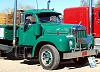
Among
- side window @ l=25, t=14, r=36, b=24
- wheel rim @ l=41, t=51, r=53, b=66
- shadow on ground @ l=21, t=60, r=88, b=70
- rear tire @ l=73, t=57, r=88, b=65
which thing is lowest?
shadow on ground @ l=21, t=60, r=88, b=70

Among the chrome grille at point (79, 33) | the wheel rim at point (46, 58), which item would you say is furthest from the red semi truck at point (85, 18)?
the wheel rim at point (46, 58)

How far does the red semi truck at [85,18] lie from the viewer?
1725 cm

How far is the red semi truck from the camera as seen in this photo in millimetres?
17250

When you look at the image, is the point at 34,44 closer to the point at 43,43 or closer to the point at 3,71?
the point at 43,43

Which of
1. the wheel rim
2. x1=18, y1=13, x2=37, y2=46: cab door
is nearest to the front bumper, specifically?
the wheel rim

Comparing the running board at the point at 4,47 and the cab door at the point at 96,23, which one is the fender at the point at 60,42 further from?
the cab door at the point at 96,23

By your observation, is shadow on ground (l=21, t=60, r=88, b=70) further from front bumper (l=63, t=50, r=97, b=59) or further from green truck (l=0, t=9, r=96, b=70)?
front bumper (l=63, t=50, r=97, b=59)

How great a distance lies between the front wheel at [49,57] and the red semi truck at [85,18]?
4.85m

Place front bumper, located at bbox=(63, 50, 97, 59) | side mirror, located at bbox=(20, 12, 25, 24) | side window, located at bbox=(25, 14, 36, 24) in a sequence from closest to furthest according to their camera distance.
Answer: front bumper, located at bbox=(63, 50, 97, 59) → side window, located at bbox=(25, 14, 36, 24) → side mirror, located at bbox=(20, 12, 25, 24)

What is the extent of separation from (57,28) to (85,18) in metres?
5.08

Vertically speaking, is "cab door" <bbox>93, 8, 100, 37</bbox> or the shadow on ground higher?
"cab door" <bbox>93, 8, 100, 37</bbox>

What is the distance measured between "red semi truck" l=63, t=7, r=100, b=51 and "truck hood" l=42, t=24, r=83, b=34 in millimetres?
4297

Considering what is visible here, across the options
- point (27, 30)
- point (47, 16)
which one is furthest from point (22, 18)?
point (47, 16)

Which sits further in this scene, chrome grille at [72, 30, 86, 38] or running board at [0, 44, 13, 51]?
running board at [0, 44, 13, 51]
